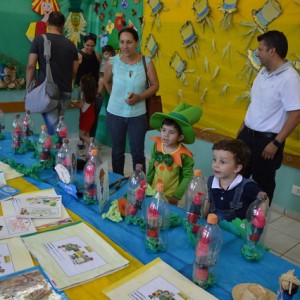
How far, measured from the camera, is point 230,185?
5.34 feet

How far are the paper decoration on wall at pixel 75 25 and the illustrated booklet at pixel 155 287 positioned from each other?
4326mm

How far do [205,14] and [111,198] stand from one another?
2350 mm

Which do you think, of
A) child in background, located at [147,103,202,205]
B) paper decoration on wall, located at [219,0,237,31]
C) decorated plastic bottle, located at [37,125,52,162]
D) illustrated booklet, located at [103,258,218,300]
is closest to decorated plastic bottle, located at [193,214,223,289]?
illustrated booklet, located at [103,258,218,300]

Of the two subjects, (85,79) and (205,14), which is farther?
(85,79)

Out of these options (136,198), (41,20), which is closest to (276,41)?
(136,198)

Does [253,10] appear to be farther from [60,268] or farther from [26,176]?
[60,268]

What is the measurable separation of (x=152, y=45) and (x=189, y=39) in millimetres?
565

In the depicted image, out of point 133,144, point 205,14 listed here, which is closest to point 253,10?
point 205,14

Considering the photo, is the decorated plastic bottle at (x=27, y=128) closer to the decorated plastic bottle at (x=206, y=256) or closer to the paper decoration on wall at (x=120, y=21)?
the decorated plastic bottle at (x=206, y=256)

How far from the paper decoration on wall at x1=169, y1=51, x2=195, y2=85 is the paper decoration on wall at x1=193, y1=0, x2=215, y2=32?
1.34 ft

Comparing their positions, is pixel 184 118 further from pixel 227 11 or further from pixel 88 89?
pixel 88 89

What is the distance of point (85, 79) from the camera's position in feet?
12.1

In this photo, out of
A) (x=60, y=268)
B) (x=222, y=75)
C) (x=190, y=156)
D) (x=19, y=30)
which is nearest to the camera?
(x=60, y=268)

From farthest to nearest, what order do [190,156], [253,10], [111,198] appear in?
[253,10] < [190,156] < [111,198]
